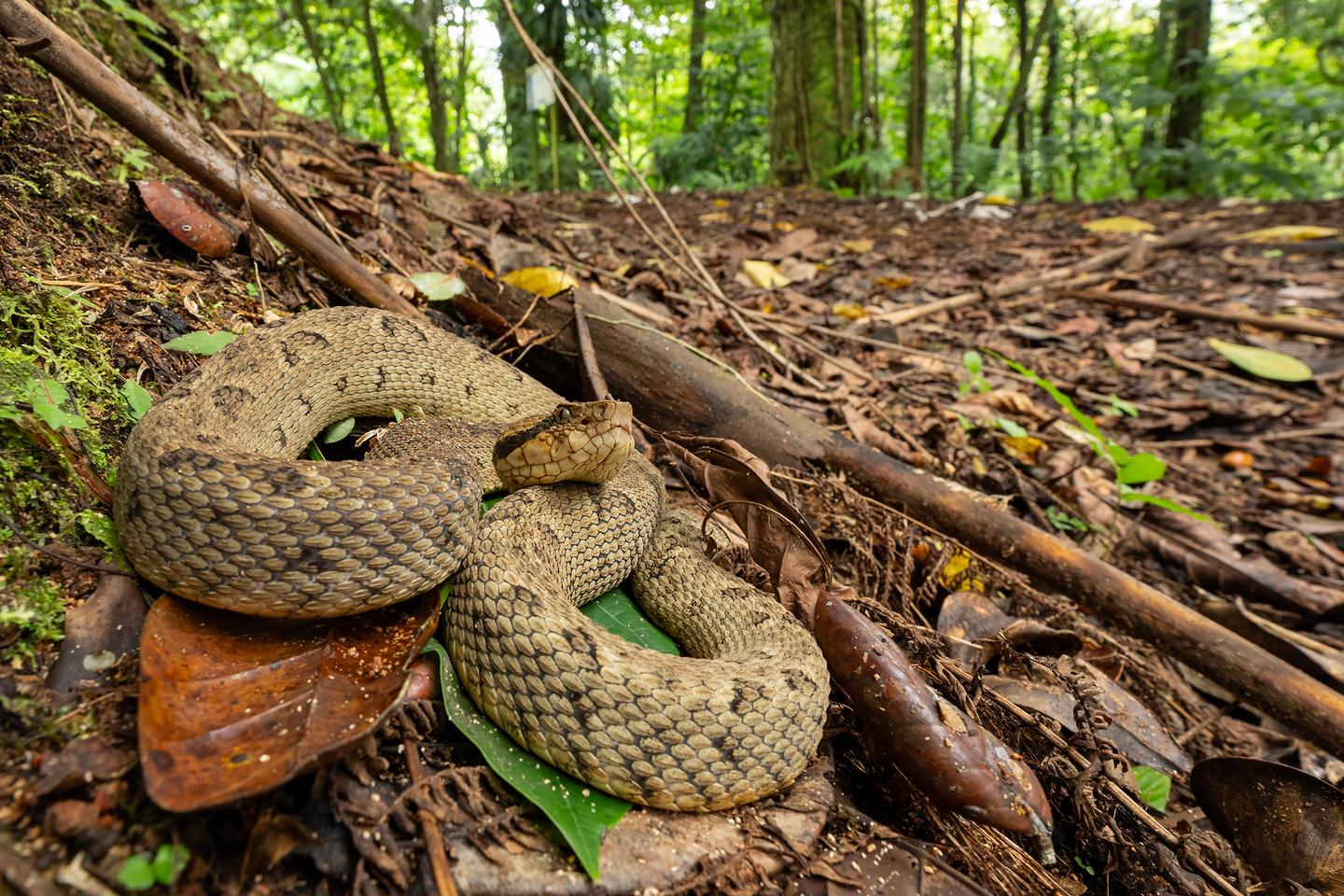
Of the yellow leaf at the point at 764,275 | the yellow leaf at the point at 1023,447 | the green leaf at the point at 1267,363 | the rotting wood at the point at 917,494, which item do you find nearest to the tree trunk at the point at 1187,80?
the green leaf at the point at 1267,363

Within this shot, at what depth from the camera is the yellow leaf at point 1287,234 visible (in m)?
10.8

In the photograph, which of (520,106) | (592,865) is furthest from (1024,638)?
(520,106)

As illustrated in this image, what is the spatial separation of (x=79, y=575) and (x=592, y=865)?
182cm

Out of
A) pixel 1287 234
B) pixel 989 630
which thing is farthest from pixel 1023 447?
pixel 1287 234

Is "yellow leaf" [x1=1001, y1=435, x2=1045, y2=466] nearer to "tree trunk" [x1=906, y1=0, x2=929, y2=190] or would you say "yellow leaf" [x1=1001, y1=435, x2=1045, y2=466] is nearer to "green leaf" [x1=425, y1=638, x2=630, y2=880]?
"green leaf" [x1=425, y1=638, x2=630, y2=880]

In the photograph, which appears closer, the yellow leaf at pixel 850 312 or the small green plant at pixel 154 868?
the small green plant at pixel 154 868

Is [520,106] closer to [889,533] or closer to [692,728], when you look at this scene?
[889,533]

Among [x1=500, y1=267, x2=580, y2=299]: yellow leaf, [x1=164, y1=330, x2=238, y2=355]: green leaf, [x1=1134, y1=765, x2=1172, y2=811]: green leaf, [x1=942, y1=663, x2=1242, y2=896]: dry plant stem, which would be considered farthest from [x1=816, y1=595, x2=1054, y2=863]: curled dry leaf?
[x1=500, y1=267, x2=580, y2=299]: yellow leaf

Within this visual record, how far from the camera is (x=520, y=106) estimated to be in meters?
18.5

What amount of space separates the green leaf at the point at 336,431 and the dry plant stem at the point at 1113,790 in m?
3.11

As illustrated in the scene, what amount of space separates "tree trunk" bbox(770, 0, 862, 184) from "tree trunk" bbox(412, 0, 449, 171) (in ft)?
23.3

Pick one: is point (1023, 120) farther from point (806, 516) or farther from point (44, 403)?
point (44, 403)

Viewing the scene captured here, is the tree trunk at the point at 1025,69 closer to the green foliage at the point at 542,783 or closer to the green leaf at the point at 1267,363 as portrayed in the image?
the green leaf at the point at 1267,363

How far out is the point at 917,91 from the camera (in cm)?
1444
